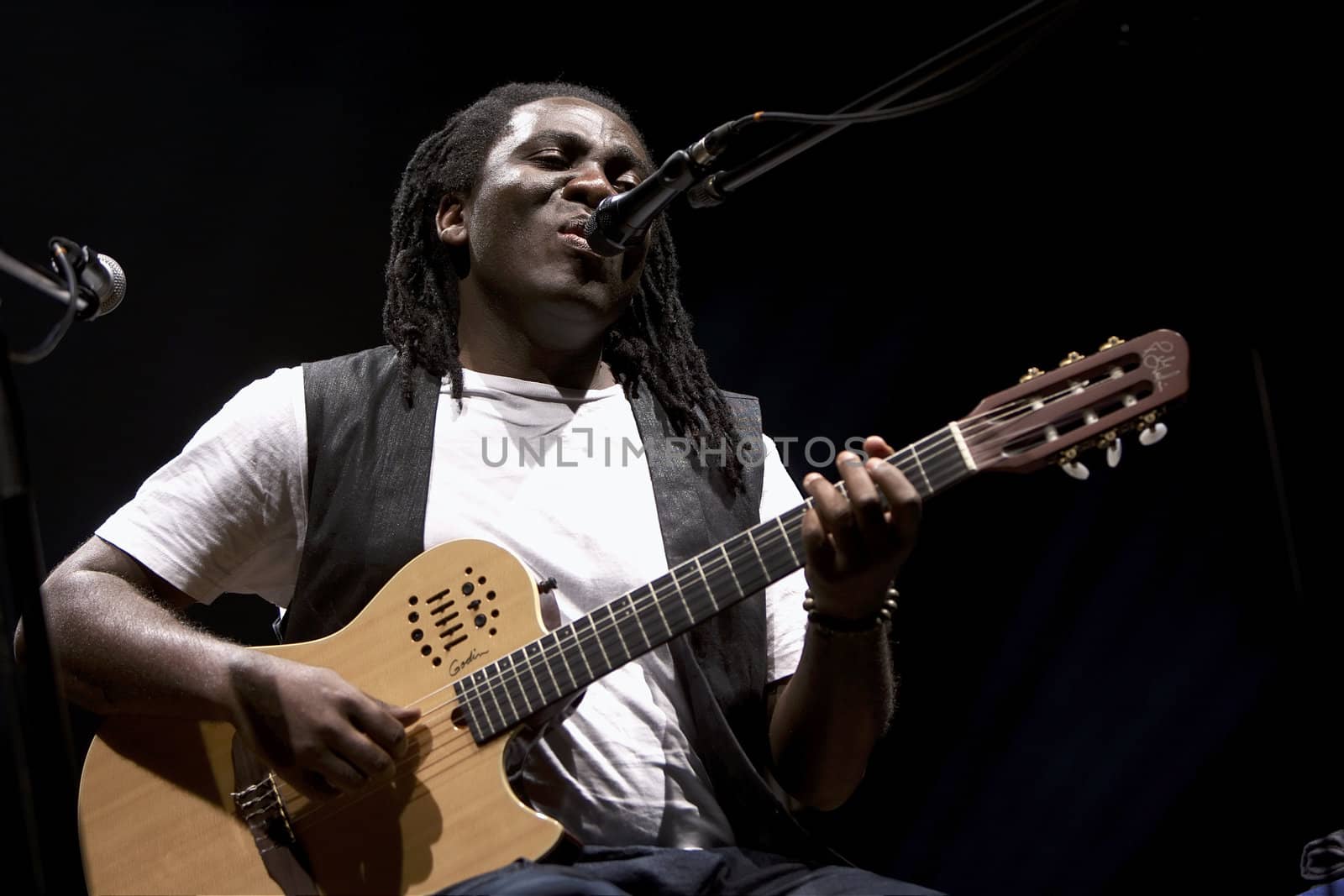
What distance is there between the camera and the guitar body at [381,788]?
1704 millimetres

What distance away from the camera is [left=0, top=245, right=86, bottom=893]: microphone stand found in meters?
1.12

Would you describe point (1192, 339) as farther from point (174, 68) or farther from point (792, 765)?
point (174, 68)

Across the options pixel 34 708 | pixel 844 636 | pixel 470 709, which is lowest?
pixel 844 636

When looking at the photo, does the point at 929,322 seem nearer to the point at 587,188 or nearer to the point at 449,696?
the point at 587,188

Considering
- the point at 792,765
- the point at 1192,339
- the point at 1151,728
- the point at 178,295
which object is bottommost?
the point at 1151,728

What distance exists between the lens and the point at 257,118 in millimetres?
2863

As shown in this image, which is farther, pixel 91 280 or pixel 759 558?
pixel 759 558

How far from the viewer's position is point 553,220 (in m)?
2.28

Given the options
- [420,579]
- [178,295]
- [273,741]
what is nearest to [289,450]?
[420,579]

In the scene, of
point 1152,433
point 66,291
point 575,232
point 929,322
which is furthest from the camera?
point 929,322

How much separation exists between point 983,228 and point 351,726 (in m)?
2.21

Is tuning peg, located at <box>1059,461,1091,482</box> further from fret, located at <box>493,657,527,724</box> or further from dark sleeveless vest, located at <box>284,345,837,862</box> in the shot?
fret, located at <box>493,657,527,724</box>

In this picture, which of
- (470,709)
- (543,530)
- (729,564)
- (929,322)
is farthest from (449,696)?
(929,322)

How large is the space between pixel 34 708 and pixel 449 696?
0.72 meters
